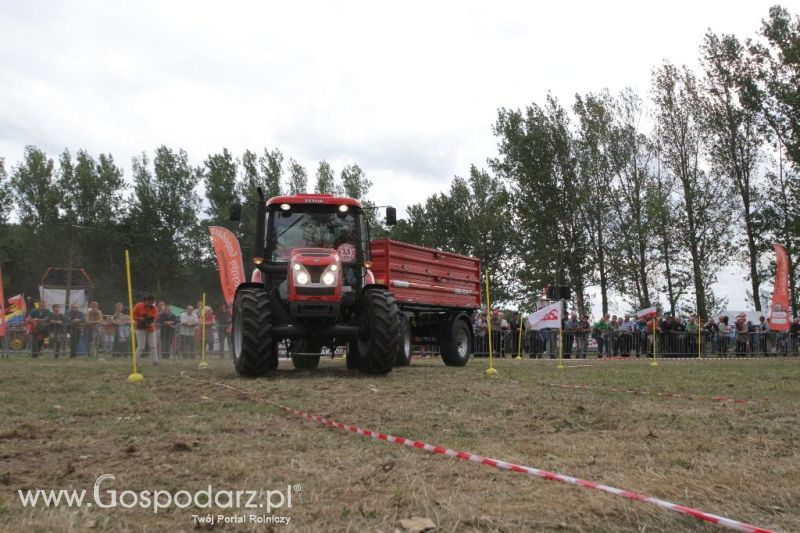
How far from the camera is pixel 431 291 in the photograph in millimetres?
16141

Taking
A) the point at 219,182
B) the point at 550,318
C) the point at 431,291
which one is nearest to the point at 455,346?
the point at 431,291

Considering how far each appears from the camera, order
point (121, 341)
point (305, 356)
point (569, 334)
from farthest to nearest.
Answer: point (569, 334) → point (121, 341) → point (305, 356)

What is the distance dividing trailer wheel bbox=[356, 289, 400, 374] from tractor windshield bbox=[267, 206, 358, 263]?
3.63 feet

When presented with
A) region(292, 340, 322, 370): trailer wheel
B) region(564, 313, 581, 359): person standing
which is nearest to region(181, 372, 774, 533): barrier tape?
region(292, 340, 322, 370): trailer wheel

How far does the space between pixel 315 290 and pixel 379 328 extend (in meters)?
1.07

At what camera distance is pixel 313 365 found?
14.6 meters

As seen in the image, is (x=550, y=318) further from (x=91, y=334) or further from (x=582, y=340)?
(x=91, y=334)

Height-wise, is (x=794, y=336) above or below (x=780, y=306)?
below

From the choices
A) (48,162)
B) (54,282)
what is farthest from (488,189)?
(48,162)

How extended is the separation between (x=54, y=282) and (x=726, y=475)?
4638 cm

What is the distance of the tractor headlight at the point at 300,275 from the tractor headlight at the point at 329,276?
22cm

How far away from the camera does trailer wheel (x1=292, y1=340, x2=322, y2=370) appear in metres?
13.9

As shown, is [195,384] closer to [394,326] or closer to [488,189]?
[394,326]

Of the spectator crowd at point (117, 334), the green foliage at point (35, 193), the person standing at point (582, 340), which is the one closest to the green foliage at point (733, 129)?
the person standing at point (582, 340)
